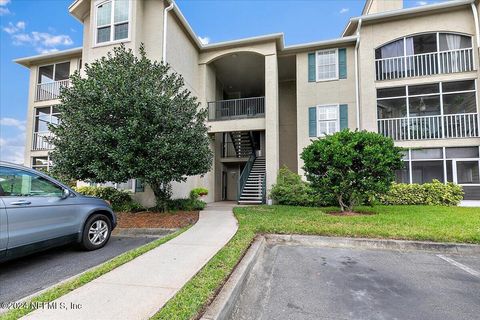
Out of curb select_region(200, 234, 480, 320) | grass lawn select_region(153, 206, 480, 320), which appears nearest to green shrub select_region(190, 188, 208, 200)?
grass lawn select_region(153, 206, 480, 320)

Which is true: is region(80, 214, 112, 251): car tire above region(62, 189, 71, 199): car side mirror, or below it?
below

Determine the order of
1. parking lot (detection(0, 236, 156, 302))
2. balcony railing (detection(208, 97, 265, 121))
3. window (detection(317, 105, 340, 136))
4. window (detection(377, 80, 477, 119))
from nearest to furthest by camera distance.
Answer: parking lot (detection(0, 236, 156, 302))
window (detection(377, 80, 477, 119))
window (detection(317, 105, 340, 136))
balcony railing (detection(208, 97, 265, 121))

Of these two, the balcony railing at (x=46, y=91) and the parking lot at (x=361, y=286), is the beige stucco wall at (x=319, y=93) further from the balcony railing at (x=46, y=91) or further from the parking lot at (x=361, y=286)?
the balcony railing at (x=46, y=91)

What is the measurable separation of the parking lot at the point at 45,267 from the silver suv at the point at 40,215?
0.99ft

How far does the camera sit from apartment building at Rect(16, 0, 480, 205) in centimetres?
1190

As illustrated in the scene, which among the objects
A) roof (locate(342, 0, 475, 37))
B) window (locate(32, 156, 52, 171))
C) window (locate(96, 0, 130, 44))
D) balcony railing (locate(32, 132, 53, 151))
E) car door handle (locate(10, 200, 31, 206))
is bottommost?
car door handle (locate(10, 200, 31, 206))

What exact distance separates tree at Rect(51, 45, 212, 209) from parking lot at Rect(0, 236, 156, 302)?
8.94ft

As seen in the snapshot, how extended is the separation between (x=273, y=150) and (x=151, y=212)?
21.3ft

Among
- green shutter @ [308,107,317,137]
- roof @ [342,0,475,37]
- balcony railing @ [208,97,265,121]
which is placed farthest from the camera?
balcony railing @ [208,97,265,121]

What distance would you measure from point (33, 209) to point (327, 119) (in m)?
12.6

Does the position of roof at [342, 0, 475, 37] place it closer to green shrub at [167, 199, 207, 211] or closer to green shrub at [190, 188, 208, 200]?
green shrub at [190, 188, 208, 200]

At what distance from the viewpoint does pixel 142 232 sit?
714cm

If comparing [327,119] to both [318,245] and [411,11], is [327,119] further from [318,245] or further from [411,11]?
[318,245]

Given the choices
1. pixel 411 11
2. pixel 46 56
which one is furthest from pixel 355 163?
pixel 46 56
